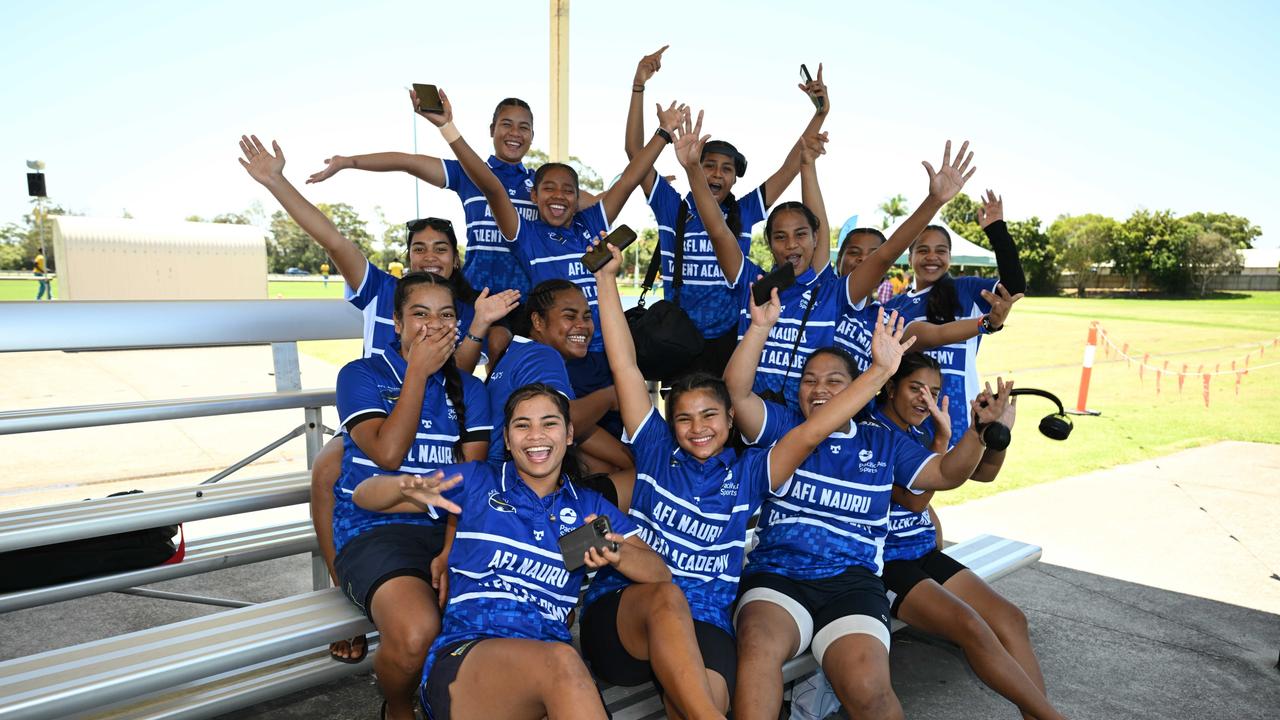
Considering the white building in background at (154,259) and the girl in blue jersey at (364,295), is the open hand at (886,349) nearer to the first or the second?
the girl in blue jersey at (364,295)

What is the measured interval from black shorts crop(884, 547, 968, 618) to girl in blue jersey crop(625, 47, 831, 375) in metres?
0.96

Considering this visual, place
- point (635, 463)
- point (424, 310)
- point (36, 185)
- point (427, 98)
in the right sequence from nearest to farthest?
point (424, 310) < point (635, 463) < point (427, 98) < point (36, 185)

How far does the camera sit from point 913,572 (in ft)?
8.27

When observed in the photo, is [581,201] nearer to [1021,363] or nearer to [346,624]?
[346,624]

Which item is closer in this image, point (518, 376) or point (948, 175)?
point (518, 376)

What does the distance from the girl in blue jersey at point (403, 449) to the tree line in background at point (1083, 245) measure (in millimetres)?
20553

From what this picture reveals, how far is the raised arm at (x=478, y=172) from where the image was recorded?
116 inches

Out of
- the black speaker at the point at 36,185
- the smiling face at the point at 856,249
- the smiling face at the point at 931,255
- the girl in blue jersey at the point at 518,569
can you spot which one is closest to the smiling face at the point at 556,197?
the girl in blue jersey at the point at 518,569

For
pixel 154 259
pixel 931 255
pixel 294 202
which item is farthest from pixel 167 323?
pixel 154 259

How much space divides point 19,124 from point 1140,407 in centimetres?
1780

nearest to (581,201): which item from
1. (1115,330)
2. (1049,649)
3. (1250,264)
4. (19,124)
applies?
(1049,649)

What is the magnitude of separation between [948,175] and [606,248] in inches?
56.5

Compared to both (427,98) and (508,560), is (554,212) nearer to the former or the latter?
(427,98)

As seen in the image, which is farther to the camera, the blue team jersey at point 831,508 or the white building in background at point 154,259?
the white building in background at point 154,259
